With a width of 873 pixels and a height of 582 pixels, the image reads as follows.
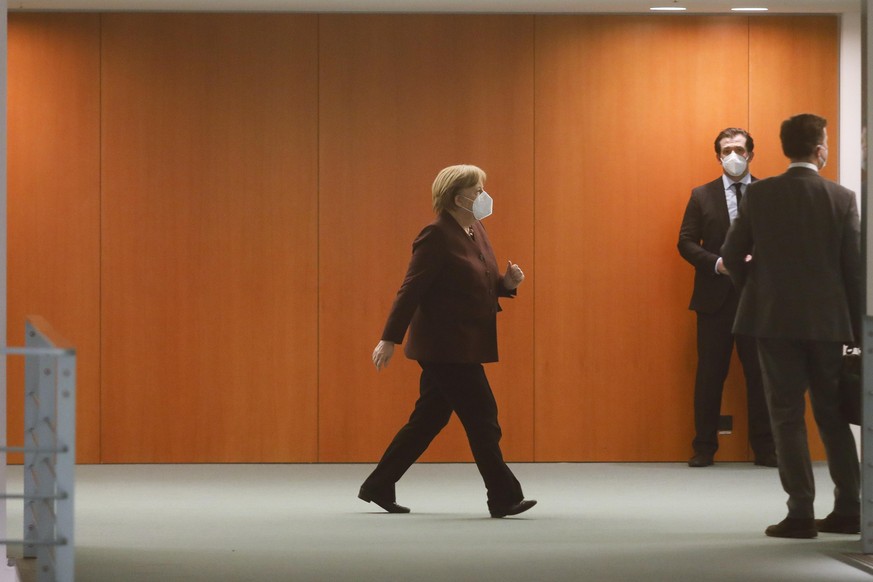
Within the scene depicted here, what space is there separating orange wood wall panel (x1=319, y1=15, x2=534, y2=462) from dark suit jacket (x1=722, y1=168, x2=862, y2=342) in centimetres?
248

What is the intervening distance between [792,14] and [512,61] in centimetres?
154

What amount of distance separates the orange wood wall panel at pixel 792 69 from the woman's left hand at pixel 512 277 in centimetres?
242

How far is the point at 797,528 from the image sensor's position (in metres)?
4.54

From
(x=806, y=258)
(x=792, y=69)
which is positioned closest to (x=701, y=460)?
(x=792, y=69)

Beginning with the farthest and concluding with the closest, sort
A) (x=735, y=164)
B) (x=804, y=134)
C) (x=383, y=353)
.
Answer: (x=735, y=164) < (x=383, y=353) < (x=804, y=134)

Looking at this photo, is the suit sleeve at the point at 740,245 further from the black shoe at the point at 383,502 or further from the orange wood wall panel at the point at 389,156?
the orange wood wall panel at the point at 389,156

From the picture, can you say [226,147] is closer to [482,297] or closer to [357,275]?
[357,275]

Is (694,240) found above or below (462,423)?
above

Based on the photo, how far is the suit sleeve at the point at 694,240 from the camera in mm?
6662

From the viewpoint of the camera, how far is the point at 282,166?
6.85 meters

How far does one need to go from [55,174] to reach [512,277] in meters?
2.94

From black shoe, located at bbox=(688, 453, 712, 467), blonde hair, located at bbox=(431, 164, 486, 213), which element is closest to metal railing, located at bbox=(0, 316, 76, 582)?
blonde hair, located at bbox=(431, 164, 486, 213)

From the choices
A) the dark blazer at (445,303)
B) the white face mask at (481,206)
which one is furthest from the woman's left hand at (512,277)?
the white face mask at (481,206)

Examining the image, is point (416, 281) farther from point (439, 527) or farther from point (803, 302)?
point (803, 302)
